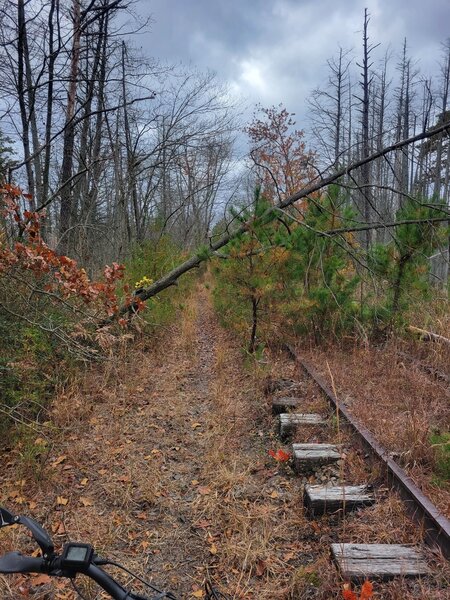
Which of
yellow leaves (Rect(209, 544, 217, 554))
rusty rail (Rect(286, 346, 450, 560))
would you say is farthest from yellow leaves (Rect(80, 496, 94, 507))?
rusty rail (Rect(286, 346, 450, 560))

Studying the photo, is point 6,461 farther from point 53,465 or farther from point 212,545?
point 212,545

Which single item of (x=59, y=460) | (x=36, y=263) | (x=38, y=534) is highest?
(x=36, y=263)

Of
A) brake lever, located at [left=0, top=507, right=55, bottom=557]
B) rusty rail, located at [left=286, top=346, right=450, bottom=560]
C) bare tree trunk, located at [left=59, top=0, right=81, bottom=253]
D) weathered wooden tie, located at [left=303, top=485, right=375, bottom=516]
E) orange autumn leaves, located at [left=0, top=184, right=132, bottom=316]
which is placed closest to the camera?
brake lever, located at [left=0, top=507, right=55, bottom=557]

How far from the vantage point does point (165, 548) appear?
10.1 ft

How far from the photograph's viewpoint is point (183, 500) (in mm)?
3639

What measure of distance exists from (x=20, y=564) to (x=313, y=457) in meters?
3.05

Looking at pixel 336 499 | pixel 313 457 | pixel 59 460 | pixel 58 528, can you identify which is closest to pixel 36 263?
pixel 59 460

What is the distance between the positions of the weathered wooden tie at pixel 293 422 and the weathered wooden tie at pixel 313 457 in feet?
1.71

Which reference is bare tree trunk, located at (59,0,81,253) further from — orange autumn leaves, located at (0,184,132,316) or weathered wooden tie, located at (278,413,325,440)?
weathered wooden tie, located at (278,413,325,440)

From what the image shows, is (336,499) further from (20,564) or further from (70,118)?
(70,118)

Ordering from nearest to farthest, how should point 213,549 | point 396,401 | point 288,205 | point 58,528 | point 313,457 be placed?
point 213,549 < point 58,528 < point 313,457 < point 396,401 < point 288,205

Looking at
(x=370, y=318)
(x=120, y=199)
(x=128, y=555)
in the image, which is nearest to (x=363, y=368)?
(x=370, y=318)

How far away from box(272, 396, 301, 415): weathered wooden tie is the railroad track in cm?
10

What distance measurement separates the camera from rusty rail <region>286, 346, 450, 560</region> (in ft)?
8.30
